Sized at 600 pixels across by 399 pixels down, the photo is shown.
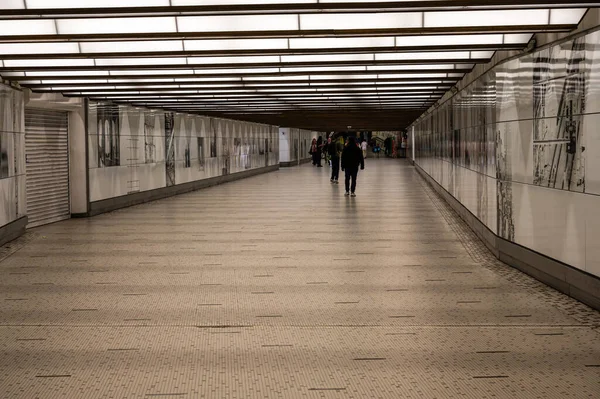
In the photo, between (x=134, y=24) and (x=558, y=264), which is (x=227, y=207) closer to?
(x=134, y=24)

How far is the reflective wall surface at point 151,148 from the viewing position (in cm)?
2138

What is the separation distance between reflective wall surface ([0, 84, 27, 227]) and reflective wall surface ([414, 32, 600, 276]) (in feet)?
25.8

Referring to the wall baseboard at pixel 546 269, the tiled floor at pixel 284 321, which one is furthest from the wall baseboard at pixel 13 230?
the wall baseboard at pixel 546 269

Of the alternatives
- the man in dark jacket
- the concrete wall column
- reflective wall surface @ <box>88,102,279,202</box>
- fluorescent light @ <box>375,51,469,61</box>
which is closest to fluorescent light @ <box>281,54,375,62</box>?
fluorescent light @ <box>375,51,469,61</box>

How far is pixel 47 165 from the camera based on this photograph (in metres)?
18.9

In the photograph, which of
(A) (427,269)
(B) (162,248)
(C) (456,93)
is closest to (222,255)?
(B) (162,248)

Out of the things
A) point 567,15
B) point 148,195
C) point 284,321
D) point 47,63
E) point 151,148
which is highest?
point 47,63

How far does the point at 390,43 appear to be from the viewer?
12.2 meters

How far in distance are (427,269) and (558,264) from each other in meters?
2.05

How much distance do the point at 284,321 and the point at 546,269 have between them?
11.3 feet

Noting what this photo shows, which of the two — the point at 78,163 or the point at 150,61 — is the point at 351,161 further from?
the point at 150,61

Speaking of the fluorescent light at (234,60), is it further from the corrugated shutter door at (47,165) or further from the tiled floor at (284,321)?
the corrugated shutter door at (47,165)

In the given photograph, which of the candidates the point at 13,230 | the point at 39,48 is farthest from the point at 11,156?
the point at 39,48

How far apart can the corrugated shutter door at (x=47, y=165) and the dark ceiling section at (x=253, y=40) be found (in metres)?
0.87
